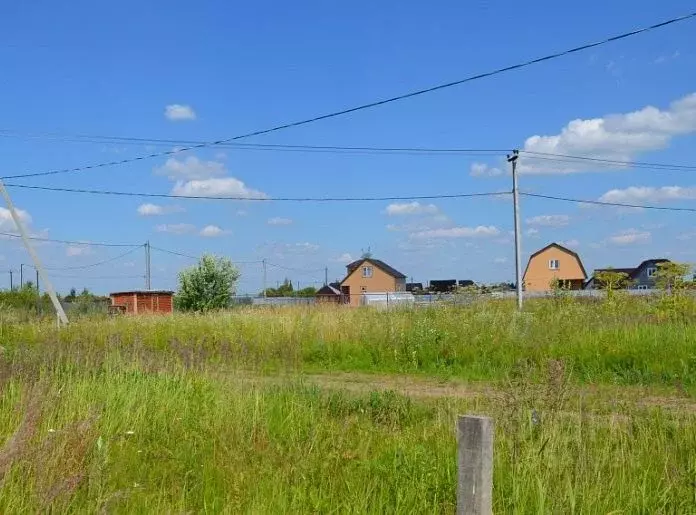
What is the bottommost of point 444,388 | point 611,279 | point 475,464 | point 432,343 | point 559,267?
point 444,388

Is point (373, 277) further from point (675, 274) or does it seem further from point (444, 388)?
point (444, 388)

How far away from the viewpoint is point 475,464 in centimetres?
290

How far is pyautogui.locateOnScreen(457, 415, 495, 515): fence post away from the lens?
288cm

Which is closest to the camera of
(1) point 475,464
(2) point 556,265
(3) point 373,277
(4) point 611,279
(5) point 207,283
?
(1) point 475,464

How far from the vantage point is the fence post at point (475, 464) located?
113 inches

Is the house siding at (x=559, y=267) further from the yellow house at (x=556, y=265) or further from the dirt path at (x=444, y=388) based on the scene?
the dirt path at (x=444, y=388)

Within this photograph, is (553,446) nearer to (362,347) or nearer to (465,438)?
(465,438)

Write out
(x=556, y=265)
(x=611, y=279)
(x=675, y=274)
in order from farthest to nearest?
(x=556, y=265)
(x=611, y=279)
(x=675, y=274)

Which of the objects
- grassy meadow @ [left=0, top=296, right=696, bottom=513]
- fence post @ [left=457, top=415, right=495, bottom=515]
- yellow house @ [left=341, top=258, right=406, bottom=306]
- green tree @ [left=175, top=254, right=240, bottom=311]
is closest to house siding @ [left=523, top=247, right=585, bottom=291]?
yellow house @ [left=341, top=258, right=406, bottom=306]

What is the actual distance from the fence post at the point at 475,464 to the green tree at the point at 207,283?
38.9 metres

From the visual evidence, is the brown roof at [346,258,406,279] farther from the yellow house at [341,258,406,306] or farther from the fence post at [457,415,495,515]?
the fence post at [457,415,495,515]

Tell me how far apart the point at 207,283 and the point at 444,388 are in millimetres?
33063

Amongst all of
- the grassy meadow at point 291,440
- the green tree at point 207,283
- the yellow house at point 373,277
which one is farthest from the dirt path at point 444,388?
the yellow house at point 373,277

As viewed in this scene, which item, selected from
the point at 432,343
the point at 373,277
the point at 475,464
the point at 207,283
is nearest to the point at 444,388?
the point at 432,343
